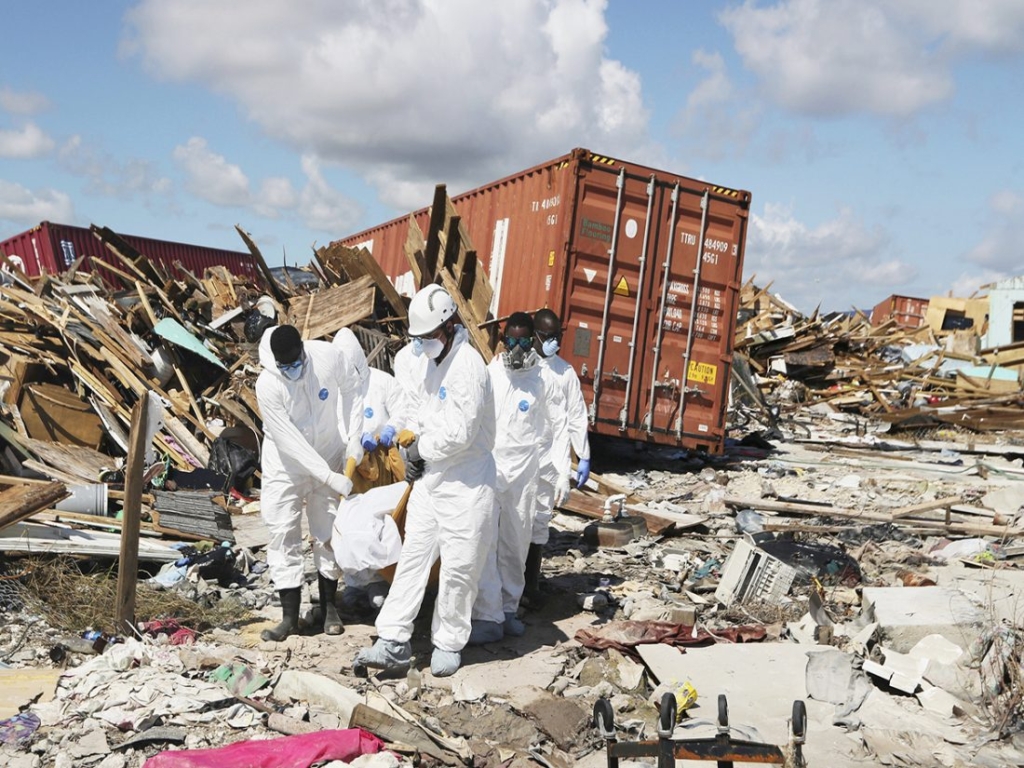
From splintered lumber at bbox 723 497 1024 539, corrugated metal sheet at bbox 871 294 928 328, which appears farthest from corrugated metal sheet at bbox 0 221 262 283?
corrugated metal sheet at bbox 871 294 928 328

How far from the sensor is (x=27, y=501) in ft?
18.1

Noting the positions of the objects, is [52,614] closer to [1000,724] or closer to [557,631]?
[557,631]

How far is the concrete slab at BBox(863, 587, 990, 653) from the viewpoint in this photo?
5066 millimetres

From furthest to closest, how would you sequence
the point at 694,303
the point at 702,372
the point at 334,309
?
the point at 702,372
the point at 694,303
the point at 334,309

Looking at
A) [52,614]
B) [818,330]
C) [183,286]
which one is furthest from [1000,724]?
[818,330]

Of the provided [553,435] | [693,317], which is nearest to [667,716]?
[553,435]

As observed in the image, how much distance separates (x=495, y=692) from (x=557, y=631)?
3.73ft

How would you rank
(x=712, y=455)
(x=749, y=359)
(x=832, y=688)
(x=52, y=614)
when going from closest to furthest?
1. (x=832, y=688)
2. (x=52, y=614)
3. (x=712, y=455)
4. (x=749, y=359)

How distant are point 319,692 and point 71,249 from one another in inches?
727

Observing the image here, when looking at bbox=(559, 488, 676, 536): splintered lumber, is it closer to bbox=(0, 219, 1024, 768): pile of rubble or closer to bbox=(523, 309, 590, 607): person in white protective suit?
bbox=(0, 219, 1024, 768): pile of rubble

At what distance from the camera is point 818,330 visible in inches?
736

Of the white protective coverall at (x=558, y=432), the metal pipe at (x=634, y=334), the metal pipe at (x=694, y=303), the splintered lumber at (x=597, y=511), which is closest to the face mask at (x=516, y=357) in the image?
the white protective coverall at (x=558, y=432)

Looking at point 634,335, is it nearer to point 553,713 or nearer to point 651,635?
point 651,635

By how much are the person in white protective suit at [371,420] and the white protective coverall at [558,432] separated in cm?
110
